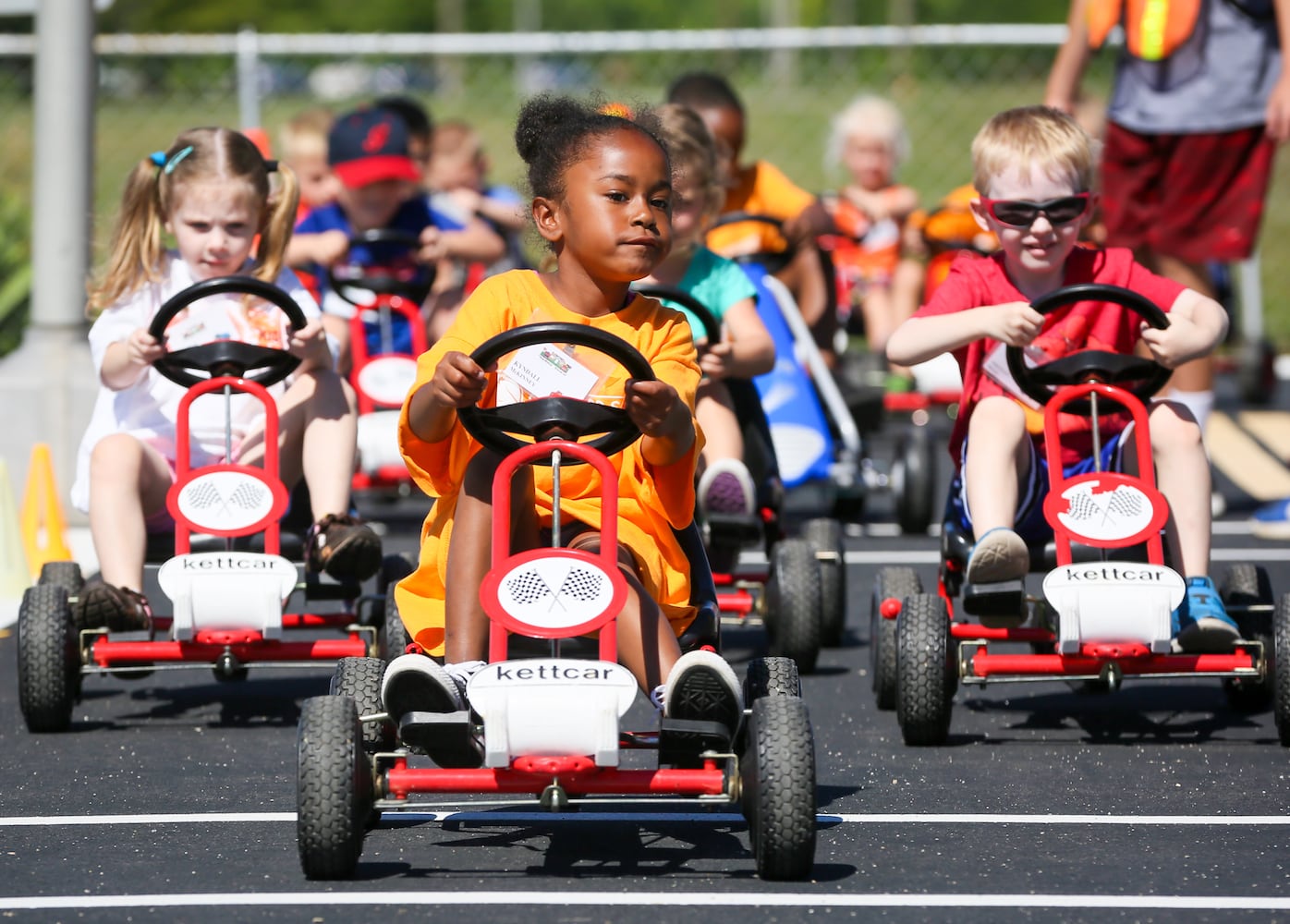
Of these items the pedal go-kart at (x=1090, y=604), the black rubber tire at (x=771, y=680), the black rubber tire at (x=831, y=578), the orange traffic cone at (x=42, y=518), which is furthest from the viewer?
the orange traffic cone at (x=42, y=518)

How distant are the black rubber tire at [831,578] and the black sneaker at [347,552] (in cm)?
143

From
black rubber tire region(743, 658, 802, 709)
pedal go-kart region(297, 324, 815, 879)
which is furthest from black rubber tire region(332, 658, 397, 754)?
black rubber tire region(743, 658, 802, 709)

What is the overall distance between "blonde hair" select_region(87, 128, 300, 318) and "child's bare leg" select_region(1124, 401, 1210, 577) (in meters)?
2.50

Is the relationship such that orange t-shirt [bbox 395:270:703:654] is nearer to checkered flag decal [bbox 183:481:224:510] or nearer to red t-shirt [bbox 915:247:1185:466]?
checkered flag decal [bbox 183:481:224:510]

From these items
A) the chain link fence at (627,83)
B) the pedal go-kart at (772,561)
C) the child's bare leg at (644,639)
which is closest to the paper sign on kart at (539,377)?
the child's bare leg at (644,639)

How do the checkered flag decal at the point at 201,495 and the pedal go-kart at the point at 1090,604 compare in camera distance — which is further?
the checkered flag decal at the point at 201,495

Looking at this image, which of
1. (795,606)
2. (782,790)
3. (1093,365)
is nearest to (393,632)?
(795,606)

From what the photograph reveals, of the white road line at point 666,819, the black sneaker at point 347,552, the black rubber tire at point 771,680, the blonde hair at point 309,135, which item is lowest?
the white road line at point 666,819

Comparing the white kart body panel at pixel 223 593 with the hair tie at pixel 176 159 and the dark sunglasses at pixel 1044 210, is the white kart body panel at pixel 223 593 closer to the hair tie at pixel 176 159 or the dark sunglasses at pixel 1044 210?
the hair tie at pixel 176 159

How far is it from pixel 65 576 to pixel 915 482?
3.69 metres

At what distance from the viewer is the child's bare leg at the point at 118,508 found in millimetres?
5707

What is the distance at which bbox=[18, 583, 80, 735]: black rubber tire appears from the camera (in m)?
5.33

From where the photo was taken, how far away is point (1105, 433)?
5.65 metres

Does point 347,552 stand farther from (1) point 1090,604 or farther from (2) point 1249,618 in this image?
(2) point 1249,618
